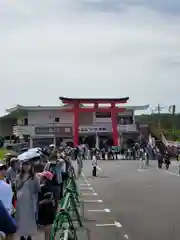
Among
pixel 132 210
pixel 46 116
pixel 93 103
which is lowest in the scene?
pixel 132 210

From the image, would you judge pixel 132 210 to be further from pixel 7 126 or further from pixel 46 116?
pixel 7 126

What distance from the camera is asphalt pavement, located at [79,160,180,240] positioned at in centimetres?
1007

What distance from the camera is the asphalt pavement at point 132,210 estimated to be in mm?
10070

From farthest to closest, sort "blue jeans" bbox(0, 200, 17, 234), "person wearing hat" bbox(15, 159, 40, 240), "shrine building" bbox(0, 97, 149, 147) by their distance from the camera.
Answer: "shrine building" bbox(0, 97, 149, 147), "person wearing hat" bbox(15, 159, 40, 240), "blue jeans" bbox(0, 200, 17, 234)

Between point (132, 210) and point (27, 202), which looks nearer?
point (27, 202)

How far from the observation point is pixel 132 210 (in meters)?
13.4

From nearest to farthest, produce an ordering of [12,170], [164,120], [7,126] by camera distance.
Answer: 1. [12,170]
2. [7,126]
3. [164,120]

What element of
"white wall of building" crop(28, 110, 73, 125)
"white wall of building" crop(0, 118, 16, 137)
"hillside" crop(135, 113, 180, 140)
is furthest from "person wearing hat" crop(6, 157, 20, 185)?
"hillside" crop(135, 113, 180, 140)

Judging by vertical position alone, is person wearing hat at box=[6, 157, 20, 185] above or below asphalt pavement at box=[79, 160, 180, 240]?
above

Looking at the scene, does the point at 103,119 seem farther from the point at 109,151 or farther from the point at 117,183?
the point at 117,183

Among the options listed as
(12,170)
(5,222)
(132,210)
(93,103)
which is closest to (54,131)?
(93,103)

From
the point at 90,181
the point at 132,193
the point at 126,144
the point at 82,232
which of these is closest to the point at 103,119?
the point at 126,144

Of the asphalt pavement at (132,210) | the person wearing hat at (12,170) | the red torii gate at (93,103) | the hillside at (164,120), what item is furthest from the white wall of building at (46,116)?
the person wearing hat at (12,170)

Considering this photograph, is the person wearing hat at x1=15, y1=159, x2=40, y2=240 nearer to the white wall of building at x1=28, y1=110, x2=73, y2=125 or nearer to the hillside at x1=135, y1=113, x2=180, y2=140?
the white wall of building at x1=28, y1=110, x2=73, y2=125
